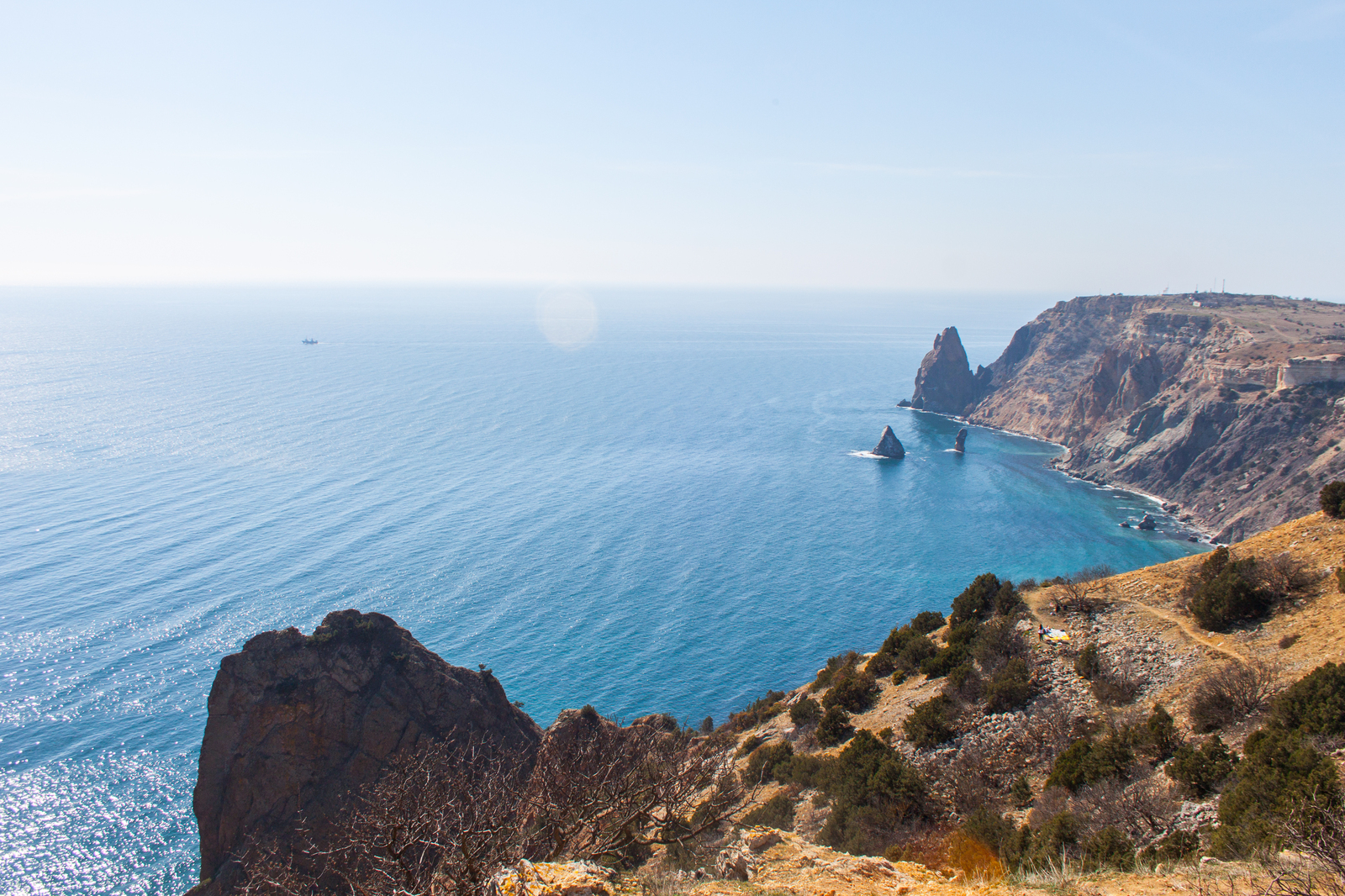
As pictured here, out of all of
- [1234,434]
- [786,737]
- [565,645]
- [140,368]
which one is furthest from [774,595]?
[140,368]

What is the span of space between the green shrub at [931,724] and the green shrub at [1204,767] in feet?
24.5

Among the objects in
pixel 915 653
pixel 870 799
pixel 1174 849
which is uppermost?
pixel 1174 849

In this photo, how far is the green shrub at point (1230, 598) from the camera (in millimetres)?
24250

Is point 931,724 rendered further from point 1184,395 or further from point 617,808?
point 1184,395

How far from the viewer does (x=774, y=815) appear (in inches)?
887

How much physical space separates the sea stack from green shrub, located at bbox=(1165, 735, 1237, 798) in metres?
106

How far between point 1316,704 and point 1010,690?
875 centimetres

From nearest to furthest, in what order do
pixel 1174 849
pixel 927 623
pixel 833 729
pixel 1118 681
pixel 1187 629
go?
pixel 1174 849 → pixel 1118 681 → pixel 1187 629 → pixel 833 729 → pixel 927 623

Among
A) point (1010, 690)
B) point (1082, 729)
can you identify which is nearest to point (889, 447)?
point (1010, 690)

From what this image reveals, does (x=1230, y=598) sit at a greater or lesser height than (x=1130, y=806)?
greater

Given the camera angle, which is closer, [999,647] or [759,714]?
[999,647]

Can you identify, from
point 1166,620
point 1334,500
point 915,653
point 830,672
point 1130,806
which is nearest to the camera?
point 1130,806

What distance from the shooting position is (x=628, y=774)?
62.3ft

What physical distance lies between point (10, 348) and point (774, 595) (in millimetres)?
239861
